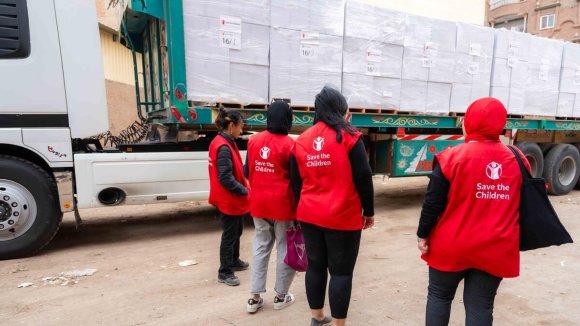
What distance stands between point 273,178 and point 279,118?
457 millimetres

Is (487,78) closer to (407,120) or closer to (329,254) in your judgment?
(407,120)

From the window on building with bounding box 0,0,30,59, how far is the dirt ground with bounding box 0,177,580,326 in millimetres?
2271

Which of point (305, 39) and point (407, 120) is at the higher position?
point (305, 39)

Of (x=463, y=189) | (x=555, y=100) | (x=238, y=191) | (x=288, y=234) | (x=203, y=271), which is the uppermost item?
(x=555, y=100)

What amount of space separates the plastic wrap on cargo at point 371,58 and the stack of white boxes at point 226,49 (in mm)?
1245

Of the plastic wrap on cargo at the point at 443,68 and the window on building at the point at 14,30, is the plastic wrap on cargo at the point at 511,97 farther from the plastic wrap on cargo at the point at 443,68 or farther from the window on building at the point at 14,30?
the window on building at the point at 14,30

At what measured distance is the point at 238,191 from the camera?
129 inches

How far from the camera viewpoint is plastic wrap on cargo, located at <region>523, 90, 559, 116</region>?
7156mm

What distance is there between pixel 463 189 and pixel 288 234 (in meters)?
1.30

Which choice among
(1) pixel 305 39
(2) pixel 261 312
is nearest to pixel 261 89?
(1) pixel 305 39

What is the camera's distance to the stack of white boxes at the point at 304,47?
4871mm

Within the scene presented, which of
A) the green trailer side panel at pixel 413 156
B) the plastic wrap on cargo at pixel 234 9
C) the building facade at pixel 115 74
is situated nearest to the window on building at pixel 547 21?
the green trailer side panel at pixel 413 156

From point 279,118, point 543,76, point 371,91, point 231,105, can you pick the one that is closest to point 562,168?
point 543,76

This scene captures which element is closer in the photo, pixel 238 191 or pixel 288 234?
pixel 288 234
